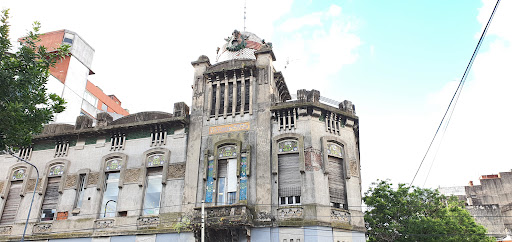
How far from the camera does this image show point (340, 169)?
19734 millimetres

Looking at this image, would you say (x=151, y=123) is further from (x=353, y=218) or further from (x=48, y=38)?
(x=48, y=38)

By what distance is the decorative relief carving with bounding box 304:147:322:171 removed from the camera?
61.6ft

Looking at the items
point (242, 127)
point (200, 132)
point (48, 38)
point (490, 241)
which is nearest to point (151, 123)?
point (200, 132)

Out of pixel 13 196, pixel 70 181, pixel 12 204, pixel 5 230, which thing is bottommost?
pixel 5 230

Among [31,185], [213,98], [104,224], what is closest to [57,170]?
[31,185]

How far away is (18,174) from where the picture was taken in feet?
77.9

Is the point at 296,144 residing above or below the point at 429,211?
above

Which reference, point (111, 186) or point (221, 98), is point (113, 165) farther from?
point (221, 98)

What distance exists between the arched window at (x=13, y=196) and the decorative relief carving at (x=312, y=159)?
1767cm

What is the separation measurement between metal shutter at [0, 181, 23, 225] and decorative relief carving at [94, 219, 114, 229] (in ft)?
19.9

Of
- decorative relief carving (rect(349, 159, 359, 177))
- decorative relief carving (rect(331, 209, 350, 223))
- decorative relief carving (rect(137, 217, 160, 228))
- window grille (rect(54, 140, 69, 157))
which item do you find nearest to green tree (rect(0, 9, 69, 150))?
decorative relief carving (rect(137, 217, 160, 228))

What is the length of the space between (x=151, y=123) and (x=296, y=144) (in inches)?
348

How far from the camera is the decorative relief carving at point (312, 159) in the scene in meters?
18.8

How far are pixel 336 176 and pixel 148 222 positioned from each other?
10300mm
